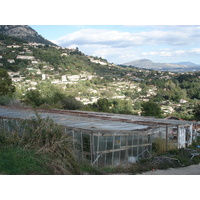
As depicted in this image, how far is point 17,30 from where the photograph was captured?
9481 centimetres

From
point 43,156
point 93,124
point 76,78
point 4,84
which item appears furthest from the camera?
point 76,78

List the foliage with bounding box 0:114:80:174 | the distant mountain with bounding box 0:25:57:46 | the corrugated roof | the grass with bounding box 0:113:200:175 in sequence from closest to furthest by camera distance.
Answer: the grass with bounding box 0:113:200:175
the foliage with bounding box 0:114:80:174
the corrugated roof
the distant mountain with bounding box 0:25:57:46

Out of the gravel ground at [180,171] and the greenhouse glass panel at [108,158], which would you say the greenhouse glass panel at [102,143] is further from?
the gravel ground at [180,171]

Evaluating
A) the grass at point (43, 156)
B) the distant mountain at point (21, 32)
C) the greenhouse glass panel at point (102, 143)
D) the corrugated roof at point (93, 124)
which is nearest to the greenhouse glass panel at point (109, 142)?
the greenhouse glass panel at point (102, 143)

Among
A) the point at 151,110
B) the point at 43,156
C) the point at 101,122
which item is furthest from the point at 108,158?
the point at 151,110

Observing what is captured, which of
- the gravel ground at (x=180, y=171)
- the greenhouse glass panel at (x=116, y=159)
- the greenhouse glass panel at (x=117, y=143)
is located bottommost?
the gravel ground at (x=180, y=171)

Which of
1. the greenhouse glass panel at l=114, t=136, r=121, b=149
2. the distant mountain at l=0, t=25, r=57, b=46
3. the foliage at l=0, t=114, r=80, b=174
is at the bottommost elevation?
the greenhouse glass panel at l=114, t=136, r=121, b=149

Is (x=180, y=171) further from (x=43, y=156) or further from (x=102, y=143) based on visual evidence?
(x=43, y=156)

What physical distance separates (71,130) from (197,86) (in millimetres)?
50187

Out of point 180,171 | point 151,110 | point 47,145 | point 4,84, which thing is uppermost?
point 4,84

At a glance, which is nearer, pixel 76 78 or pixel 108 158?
pixel 108 158

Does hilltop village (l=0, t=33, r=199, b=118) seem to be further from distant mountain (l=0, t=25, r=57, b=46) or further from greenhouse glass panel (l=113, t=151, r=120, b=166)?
greenhouse glass panel (l=113, t=151, r=120, b=166)

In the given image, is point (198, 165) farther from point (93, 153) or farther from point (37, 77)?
point (37, 77)

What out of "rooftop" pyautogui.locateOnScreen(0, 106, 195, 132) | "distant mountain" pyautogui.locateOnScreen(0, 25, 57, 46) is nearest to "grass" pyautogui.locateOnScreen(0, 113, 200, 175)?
"rooftop" pyautogui.locateOnScreen(0, 106, 195, 132)
